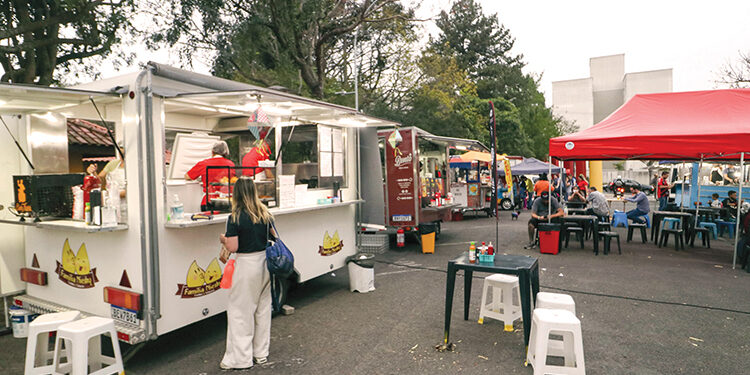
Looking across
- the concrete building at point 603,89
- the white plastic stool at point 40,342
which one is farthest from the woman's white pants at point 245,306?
the concrete building at point 603,89

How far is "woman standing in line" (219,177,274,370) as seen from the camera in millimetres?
3658

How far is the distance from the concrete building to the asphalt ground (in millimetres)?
50189

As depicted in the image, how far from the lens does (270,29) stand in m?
14.5

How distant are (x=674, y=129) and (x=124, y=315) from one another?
8.99 meters

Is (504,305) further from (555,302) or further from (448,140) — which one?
(448,140)

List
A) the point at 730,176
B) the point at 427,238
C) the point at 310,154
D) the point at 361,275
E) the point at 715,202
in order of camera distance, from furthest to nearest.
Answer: the point at 730,176, the point at 715,202, the point at 427,238, the point at 361,275, the point at 310,154

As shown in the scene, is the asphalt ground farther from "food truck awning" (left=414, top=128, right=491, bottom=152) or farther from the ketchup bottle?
"food truck awning" (left=414, top=128, right=491, bottom=152)

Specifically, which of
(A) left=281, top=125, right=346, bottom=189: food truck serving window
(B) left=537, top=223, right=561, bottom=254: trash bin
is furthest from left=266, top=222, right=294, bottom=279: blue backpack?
(B) left=537, top=223, right=561, bottom=254: trash bin

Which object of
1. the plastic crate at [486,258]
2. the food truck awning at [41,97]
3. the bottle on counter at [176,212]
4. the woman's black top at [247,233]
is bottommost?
the plastic crate at [486,258]

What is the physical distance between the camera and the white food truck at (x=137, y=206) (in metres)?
3.69

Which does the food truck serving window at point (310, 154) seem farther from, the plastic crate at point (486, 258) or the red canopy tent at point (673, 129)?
the red canopy tent at point (673, 129)

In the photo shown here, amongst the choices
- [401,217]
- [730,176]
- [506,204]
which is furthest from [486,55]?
[401,217]

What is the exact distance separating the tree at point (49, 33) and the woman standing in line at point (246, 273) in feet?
28.0

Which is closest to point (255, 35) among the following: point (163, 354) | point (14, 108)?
point (14, 108)
